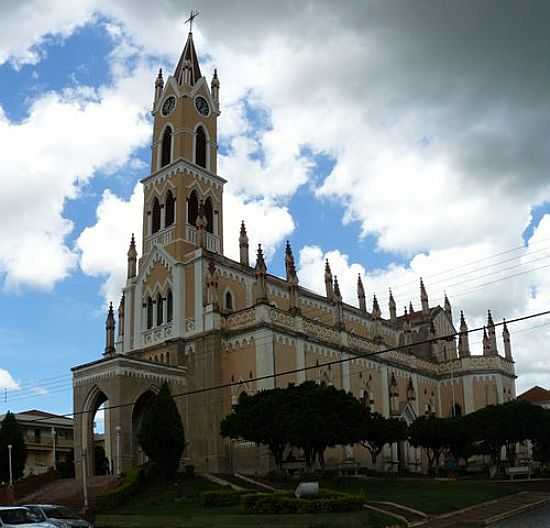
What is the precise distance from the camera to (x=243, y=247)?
55000mm

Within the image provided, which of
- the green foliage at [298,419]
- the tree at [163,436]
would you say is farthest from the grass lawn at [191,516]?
the green foliage at [298,419]

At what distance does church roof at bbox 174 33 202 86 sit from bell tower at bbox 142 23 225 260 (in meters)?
0.11

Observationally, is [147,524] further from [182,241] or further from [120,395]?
[182,241]

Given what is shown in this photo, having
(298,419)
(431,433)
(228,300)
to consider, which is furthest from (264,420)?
(431,433)

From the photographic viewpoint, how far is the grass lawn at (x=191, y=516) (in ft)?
84.9

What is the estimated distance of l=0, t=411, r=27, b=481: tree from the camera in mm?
44000

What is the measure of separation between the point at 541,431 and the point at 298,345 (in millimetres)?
17133

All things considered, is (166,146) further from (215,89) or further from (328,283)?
(328,283)

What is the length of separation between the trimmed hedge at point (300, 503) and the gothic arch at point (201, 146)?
32.6m

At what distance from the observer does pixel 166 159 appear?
56312 mm

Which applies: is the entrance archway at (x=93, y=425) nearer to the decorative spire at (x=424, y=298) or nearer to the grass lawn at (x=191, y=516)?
the grass lawn at (x=191, y=516)

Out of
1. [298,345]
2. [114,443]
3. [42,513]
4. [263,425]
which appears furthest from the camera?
[298,345]

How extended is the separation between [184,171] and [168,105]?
23.0 ft

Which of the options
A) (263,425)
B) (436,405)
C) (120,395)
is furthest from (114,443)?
(436,405)
